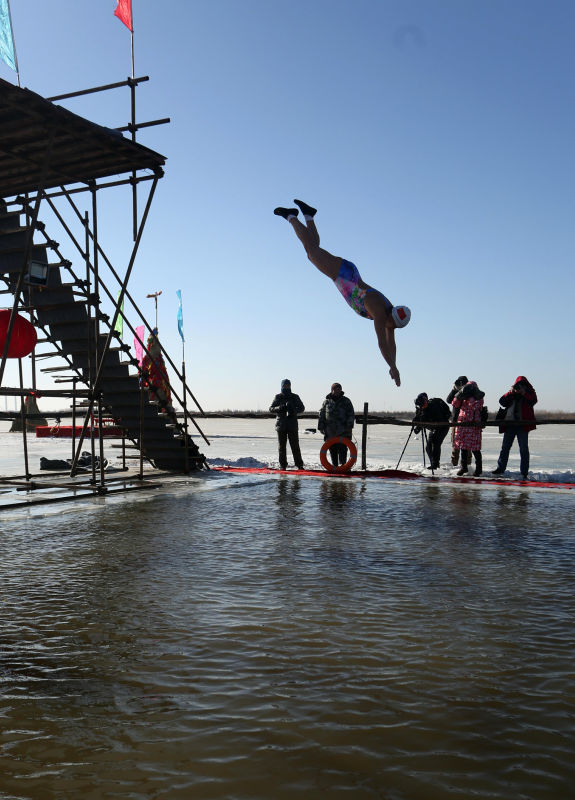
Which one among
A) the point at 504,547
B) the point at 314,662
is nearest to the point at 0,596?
the point at 314,662

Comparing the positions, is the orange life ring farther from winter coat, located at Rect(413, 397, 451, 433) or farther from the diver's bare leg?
the diver's bare leg

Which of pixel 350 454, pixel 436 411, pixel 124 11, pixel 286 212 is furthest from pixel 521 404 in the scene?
pixel 124 11

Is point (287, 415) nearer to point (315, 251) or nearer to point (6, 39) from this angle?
point (315, 251)

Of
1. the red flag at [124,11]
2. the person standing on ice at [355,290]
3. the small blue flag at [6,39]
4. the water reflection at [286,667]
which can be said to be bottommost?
the water reflection at [286,667]

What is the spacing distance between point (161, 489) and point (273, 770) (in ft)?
28.1

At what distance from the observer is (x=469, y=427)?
13.5 m

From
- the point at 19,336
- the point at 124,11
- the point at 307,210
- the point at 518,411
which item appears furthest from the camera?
the point at 307,210

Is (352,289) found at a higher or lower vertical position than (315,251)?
lower

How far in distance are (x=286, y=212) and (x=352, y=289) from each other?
276 centimetres

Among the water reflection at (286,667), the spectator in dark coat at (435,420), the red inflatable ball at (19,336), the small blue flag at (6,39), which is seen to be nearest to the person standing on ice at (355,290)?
the spectator in dark coat at (435,420)

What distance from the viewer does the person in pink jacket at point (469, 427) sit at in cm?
1342

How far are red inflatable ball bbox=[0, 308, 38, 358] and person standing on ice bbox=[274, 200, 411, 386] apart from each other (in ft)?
30.1

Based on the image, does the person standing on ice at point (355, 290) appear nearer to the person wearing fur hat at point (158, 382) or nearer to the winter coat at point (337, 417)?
the winter coat at point (337, 417)

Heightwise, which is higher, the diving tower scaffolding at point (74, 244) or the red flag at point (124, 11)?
the red flag at point (124, 11)
